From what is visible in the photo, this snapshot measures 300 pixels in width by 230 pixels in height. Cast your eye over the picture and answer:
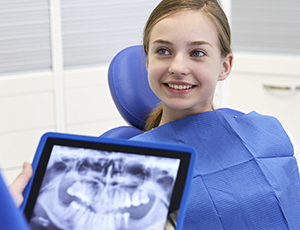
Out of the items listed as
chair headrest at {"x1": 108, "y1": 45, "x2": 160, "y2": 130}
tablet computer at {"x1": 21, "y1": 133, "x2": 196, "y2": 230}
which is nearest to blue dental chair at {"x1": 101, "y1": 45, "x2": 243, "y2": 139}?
chair headrest at {"x1": 108, "y1": 45, "x2": 160, "y2": 130}

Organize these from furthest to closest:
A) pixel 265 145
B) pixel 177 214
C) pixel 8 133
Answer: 1. pixel 8 133
2. pixel 265 145
3. pixel 177 214

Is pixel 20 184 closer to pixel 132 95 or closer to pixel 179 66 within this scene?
pixel 179 66

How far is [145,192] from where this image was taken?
72 cm

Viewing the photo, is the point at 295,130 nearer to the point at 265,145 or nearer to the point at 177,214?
the point at 265,145

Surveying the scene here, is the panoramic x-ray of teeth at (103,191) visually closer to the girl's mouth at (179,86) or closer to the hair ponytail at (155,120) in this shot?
the girl's mouth at (179,86)

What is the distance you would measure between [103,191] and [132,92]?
83cm

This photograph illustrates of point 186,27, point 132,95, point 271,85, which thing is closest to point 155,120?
point 132,95

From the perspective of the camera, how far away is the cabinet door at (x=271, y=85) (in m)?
2.54

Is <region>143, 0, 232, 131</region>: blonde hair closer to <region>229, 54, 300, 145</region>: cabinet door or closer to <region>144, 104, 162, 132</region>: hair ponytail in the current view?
<region>144, 104, 162, 132</region>: hair ponytail

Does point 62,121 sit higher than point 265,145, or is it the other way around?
point 265,145

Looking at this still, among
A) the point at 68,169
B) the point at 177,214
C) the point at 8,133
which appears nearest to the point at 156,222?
the point at 177,214

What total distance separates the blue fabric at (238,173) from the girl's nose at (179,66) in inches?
5.1

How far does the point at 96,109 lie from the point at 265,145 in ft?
5.21

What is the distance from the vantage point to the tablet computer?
0.69 meters
